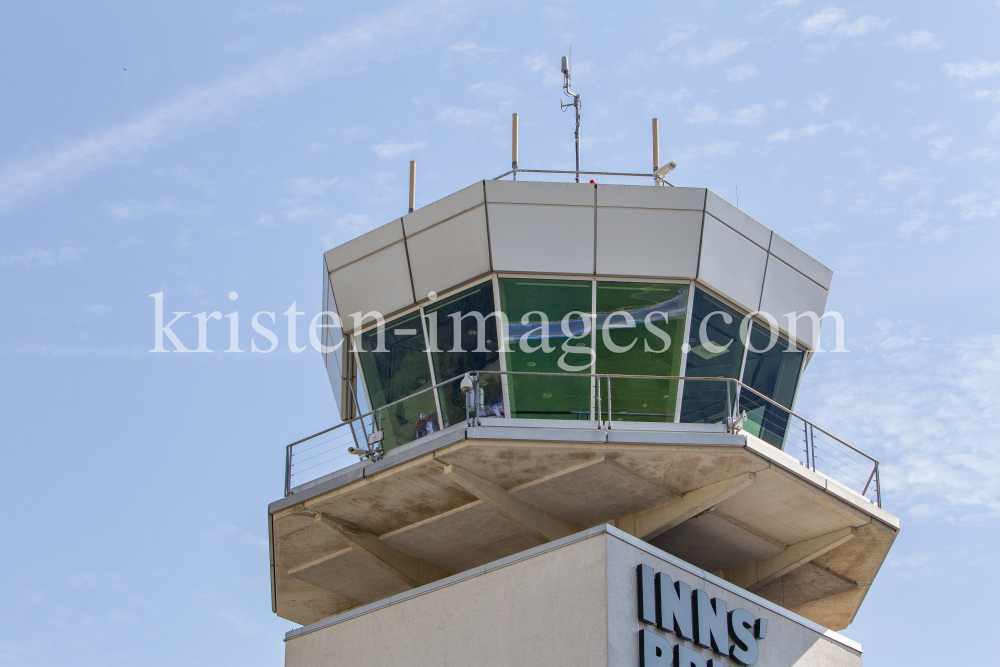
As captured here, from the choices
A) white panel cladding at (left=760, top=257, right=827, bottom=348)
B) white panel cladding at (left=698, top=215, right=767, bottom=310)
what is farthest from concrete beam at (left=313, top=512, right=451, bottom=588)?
white panel cladding at (left=760, top=257, right=827, bottom=348)

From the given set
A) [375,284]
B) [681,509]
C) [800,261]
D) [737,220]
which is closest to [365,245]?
[375,284]

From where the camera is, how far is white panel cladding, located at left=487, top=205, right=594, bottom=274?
19.6 metres

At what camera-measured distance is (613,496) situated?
63.3 ft

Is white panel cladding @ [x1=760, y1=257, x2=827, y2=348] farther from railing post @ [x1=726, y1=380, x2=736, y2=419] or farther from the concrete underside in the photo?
the concrete underside

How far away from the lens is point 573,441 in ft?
59.5

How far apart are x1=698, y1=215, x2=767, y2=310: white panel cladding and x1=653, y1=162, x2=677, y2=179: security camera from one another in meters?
1.57

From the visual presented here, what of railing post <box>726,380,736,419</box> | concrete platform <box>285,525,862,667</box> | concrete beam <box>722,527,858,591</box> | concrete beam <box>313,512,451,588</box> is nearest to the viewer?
concrete platform <box>285,525,862,667</box>

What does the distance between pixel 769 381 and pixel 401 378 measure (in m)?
6.00

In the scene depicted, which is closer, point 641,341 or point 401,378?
point 641,341

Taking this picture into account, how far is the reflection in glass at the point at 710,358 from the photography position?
18.9m

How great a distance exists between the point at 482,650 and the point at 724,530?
469cm

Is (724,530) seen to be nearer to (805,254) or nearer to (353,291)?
(805,254)

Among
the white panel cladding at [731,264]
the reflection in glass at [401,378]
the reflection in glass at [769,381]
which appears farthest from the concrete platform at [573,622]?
the white panel cladding at [731,264]

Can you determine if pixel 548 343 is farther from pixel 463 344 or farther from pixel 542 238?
pixel 542 238
